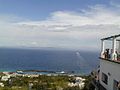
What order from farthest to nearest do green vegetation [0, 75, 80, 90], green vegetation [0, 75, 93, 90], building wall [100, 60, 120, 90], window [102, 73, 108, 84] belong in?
1. green vegetation [0, 75, 80, 90]
2. green vegetation [0, 75, 93, 90]
3. window [102, 73, 108, 84]
4. building wall [100, 60, 120, 90]

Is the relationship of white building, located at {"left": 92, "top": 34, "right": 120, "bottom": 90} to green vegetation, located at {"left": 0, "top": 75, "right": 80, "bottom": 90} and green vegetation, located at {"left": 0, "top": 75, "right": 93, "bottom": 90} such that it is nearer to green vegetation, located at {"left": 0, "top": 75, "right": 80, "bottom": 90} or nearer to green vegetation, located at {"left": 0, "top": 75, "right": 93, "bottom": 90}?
green vegetation, located at {"left": 0, "top": 75, "right": 93, "bottom": 90}

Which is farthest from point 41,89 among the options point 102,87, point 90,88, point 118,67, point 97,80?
point 118,67

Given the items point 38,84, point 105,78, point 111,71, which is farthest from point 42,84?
point 111,71

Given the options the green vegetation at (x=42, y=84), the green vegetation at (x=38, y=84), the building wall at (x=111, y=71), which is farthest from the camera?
the green vegetation at (x=38, y=84)

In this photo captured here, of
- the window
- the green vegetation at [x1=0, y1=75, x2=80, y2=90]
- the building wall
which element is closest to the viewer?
the building wall

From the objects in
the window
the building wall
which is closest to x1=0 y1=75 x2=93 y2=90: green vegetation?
the window

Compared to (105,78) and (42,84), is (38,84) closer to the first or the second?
(42,84)

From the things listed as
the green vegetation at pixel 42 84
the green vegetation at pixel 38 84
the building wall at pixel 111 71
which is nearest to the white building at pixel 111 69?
the building wall at pixel 111 71

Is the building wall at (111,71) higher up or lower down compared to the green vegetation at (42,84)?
higher up

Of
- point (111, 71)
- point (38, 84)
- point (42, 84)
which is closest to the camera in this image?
point (111, 71)

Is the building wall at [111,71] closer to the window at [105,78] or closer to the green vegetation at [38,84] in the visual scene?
the window at [105,78]

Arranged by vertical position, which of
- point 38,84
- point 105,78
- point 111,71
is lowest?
point 38,84

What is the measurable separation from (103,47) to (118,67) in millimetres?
5388

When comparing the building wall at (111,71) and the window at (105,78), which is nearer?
the building wall at (111,71)
